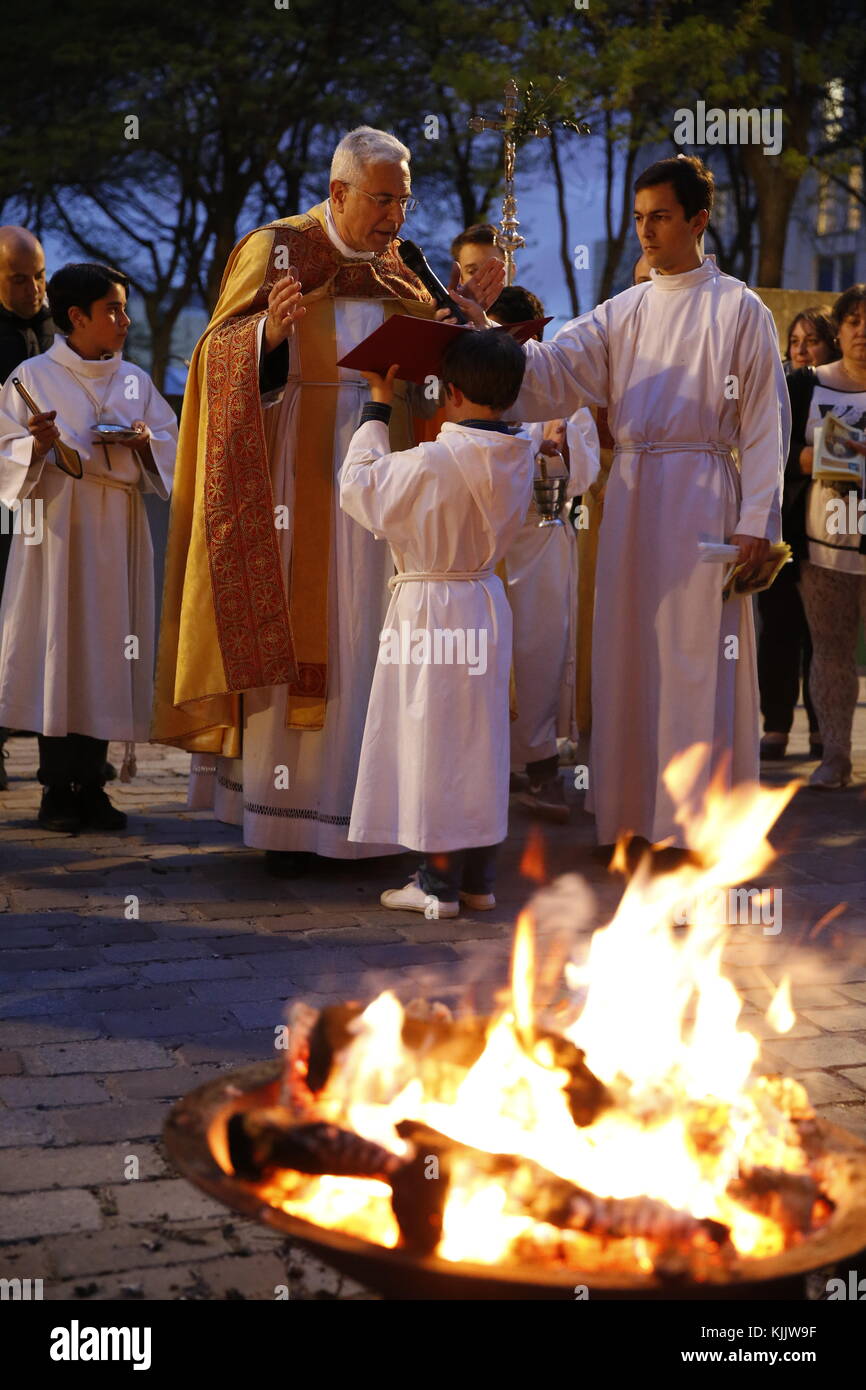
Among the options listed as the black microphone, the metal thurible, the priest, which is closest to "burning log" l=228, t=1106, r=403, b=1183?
the priest

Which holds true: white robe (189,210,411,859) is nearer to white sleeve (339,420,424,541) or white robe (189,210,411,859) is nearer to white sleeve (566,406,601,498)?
white sleeve (339,420,424,541)

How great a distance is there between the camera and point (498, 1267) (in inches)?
78.8

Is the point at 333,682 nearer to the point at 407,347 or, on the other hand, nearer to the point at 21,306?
the point at 407,347

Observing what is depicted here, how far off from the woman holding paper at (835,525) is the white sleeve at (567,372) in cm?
210

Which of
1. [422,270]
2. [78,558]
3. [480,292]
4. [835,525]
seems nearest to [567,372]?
[480,292]

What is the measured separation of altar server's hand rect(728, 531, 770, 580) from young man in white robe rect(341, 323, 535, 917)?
90 cm

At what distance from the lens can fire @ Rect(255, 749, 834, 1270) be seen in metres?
2.17

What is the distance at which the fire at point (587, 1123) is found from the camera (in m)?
2.17

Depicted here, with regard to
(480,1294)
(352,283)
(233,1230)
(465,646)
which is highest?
(352,283)

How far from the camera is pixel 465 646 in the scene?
15.7 ft

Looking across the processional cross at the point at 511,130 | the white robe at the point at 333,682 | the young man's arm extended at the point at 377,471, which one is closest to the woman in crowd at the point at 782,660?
the processional cross at the point at 511,130

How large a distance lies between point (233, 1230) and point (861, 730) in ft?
25.2
